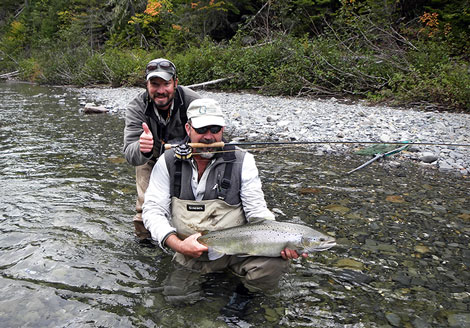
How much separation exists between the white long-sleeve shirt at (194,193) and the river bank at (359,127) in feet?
16.0

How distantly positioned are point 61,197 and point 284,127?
6.09m

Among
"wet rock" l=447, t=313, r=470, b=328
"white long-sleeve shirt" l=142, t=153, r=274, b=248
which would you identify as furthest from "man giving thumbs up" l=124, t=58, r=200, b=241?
"wet rock" l=447, t=313, r=470, b=328

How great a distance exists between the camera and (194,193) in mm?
3404

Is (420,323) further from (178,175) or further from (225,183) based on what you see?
(178,175)

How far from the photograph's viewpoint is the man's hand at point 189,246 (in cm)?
300

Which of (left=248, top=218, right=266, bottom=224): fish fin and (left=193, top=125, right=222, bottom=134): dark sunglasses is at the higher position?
(left=193, top=125, right=222, bottom=134): dark sunglasses

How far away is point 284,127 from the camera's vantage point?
33.5ft

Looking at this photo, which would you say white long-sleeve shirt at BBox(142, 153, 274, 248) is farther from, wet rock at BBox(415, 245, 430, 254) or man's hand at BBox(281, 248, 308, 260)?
wet rock at BBox(415, 245, 430, 254)

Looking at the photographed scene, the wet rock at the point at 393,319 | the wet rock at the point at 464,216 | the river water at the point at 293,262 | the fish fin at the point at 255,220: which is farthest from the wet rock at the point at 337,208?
the fish fin at the point at 255,220

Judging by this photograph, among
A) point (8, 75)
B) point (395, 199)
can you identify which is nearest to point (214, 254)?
point (395, 199)

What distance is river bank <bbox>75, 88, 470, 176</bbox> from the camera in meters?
7.68

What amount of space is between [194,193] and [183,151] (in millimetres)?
407

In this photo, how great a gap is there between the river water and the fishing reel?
118 cm

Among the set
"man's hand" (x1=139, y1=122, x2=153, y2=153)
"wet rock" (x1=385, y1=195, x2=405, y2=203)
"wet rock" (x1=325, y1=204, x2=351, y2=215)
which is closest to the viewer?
"man's hand" (x1=139, y1=122, x2=153, y2=153)
